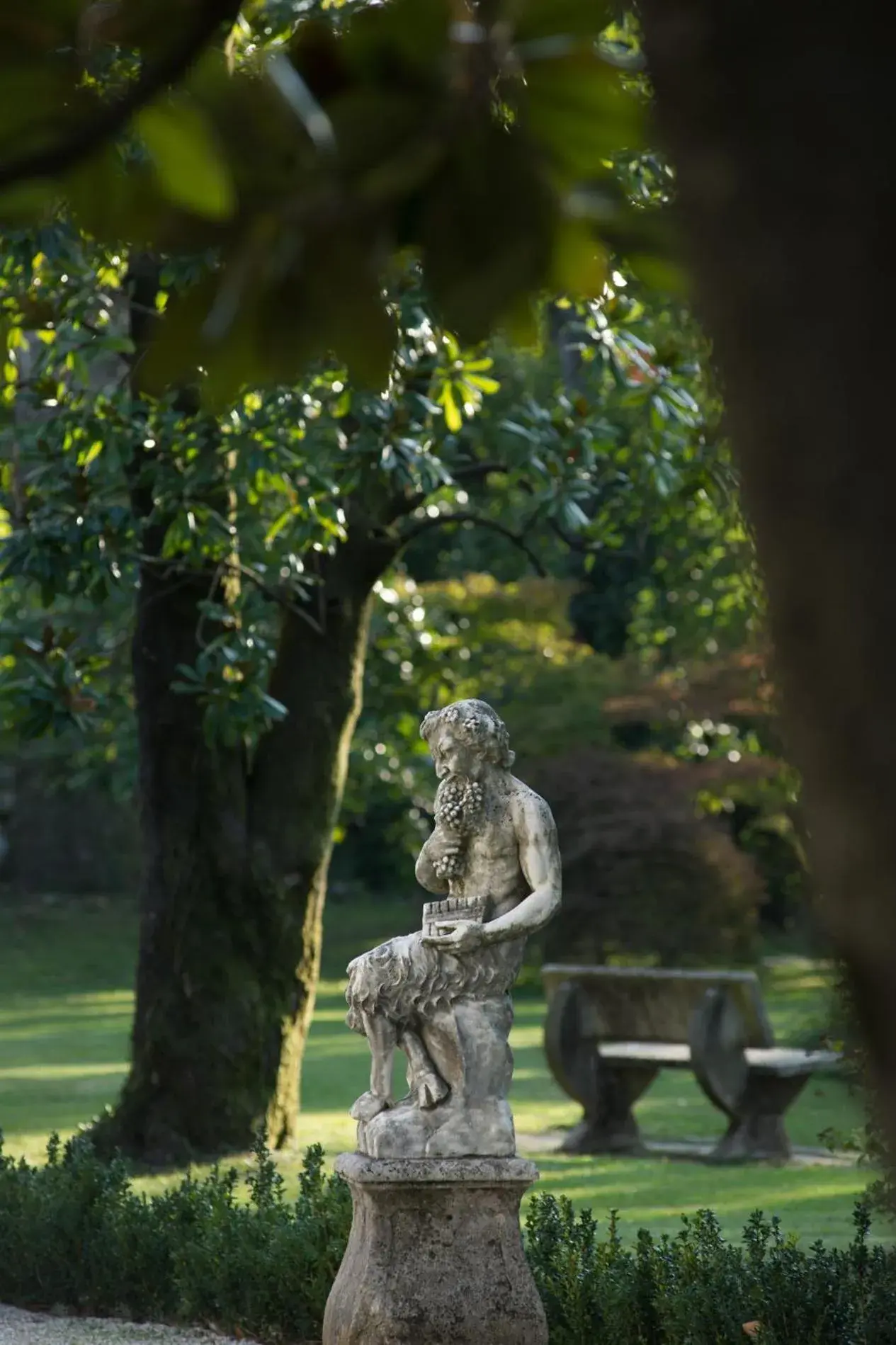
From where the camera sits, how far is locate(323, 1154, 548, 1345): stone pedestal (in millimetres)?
6590

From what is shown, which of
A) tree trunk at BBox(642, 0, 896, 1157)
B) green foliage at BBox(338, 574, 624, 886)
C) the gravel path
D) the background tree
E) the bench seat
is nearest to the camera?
tree trunk at BBox(642, 0, 896, 1157)

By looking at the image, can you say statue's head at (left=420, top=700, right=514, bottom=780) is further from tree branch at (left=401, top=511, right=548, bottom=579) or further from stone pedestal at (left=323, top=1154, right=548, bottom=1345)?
tree branch at (left=401, top=511, right=548, bottom=579)

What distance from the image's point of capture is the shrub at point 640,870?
2247 centimetres

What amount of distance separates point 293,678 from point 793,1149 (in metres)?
4.58

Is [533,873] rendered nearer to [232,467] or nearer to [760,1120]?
[232,467]

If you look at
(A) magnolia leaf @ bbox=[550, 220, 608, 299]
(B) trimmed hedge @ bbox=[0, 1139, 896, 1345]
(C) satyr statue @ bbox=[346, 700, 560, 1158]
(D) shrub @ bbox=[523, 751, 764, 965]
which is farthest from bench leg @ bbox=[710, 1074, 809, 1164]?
(A) magnolia leaf @ bbox=[550, 220, 608, 299]

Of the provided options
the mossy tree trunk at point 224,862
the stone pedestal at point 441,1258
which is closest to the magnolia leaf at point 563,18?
the stone pedestal at point 441,1258

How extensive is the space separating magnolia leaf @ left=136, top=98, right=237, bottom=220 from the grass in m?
0.65

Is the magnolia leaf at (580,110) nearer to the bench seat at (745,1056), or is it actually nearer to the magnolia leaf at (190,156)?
the magnolia leaf at (190,156)

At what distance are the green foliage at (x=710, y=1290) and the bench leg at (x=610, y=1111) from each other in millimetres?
5381

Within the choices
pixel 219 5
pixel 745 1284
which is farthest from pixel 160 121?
pixel 745 1284

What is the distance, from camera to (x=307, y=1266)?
7871 millimetres

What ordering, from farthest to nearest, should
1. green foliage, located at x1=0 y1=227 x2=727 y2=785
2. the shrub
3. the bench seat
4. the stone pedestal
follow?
the shrub
the bench seat
green foliage, located at x1=0 y1=227 x2=727 y2=785
the stone pedestal

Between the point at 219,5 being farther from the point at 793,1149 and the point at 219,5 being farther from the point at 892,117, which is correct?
the point at 793,1149
